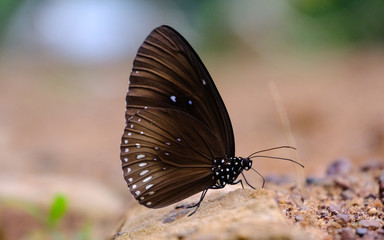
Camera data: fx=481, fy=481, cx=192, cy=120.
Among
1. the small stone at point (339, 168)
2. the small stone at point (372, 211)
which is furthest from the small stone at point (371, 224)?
the small stone at point (339, 168)

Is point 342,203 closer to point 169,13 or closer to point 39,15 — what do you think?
point 169,13

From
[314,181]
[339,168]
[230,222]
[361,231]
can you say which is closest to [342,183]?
[314,181]

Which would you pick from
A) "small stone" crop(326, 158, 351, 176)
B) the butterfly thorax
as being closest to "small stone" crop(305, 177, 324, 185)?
"small stone" crop(326, 158, 351, 176)

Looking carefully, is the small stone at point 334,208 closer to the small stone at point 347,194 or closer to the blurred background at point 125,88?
the small stone at point 347,194

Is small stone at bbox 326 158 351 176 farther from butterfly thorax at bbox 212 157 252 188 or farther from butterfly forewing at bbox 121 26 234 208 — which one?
butterfly forewing at bbox 121 26 234 208

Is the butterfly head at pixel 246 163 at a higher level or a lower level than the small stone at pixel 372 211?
higher

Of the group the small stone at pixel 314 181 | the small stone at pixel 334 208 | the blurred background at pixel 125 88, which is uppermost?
the blurred background at pixel 125 88
